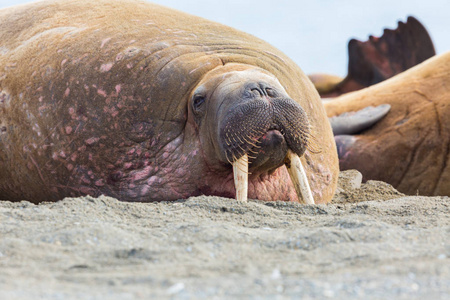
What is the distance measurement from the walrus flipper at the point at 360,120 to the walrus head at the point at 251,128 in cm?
361

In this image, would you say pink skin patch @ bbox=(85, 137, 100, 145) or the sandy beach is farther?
pink skin patch @ bbox=(85, 137, 100, 145)

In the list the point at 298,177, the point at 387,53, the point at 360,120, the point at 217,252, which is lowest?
the point at 360,120

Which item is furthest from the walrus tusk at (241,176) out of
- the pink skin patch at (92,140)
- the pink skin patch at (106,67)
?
the pink skin patch at (106,67)

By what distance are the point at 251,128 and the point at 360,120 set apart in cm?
404

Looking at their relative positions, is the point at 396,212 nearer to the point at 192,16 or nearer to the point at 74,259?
the point at 74,259

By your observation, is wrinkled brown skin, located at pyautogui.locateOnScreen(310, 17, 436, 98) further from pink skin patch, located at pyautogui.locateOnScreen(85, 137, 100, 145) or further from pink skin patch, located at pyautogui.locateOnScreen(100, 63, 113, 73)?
pink skin patch, located at pyautogui.locateOnScreen(85, 137, 100, 145)

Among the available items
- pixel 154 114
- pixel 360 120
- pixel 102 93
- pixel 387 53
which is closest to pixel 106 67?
pixel 102 93

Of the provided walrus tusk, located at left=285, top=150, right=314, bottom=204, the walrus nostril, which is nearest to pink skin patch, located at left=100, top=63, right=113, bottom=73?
the walrus nostril

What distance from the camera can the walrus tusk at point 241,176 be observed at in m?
3.80

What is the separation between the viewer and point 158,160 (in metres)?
4.16

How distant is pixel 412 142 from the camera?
705 centimetres

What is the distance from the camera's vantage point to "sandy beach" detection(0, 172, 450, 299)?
189 centimetres

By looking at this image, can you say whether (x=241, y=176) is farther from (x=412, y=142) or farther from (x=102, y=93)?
(x=412, y=142)

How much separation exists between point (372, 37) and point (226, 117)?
7.99 m
